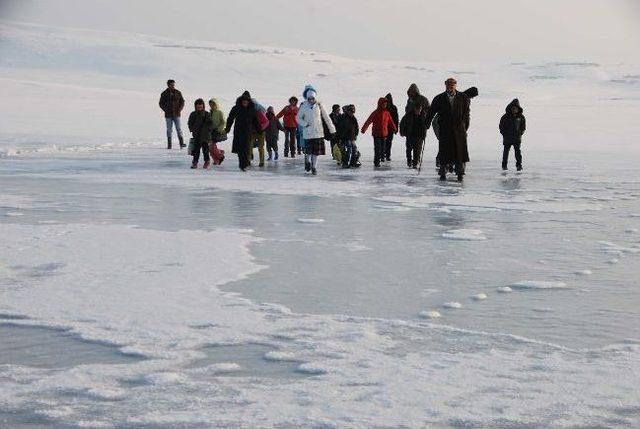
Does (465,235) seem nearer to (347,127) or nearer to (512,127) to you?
(512,127)

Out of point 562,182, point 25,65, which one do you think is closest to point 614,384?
point 562,182

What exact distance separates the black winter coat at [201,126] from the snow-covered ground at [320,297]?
821mm

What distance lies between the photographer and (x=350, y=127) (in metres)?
20.3

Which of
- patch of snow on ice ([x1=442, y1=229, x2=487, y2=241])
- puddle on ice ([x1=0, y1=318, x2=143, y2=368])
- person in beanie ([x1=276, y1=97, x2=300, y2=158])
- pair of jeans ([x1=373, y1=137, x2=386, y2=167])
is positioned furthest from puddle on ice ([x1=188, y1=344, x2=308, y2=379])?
person in beanie ([x1=276, y1=97, x2=300, y2=158])

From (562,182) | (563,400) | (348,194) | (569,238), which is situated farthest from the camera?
(562,182)

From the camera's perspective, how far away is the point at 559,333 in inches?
242

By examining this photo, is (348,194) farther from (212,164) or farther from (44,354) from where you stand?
(44,354)

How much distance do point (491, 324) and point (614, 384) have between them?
1418mm

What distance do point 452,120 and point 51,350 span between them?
11.7 m

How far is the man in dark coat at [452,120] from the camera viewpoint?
1666 centimetres

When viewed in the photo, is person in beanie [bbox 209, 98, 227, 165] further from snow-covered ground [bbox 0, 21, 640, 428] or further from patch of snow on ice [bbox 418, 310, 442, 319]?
patch of snow on ice [bbox 418, 310, 442, 319]

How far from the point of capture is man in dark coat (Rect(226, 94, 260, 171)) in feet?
64.5

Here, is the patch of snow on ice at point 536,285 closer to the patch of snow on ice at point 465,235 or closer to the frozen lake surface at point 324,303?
the frozen lake surface at point 324,303

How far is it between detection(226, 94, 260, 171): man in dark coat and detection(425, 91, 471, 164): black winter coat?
12.9 feet
